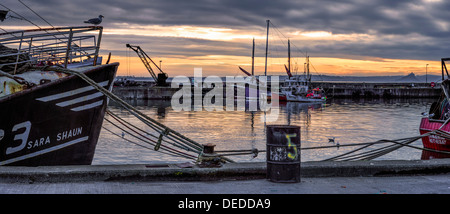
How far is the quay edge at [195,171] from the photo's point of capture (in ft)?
26.1

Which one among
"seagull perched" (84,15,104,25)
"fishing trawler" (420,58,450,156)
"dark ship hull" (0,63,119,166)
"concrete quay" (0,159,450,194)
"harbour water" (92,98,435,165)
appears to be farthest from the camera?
"harbour water" (92,98,435,165)

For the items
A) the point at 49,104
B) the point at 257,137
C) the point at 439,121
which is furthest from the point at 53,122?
the point at 257,137

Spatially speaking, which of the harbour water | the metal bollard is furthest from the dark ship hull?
the harbour water

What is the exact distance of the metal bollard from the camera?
7.91 m

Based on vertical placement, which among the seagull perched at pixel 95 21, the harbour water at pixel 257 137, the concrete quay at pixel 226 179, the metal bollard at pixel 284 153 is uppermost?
the seagull perched at pixel 95 21

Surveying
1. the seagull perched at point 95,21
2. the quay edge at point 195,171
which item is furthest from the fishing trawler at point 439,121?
the seagull perched at point 95,21

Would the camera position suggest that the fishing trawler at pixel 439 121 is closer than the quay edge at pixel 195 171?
No

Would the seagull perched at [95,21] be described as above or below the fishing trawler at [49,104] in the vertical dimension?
above

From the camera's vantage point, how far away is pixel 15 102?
35.6 feet

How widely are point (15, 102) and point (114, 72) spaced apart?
339cm

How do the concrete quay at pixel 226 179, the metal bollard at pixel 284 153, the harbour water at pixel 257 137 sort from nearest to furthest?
the concrete quay at pixel 226 179 → the metal bollard at pixel 284 153 → the harbour water at pixel 257 137

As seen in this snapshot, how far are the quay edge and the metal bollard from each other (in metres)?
0.63

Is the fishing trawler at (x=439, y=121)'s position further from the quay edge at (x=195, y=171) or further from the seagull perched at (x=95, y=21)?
the seagull perched at (x=95, y=21)

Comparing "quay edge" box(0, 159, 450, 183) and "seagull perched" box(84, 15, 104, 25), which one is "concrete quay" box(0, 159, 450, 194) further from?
"seagull perched" box(84, 15, 104, 25)
